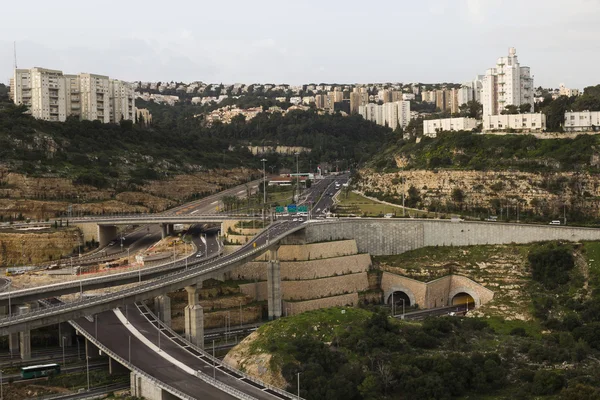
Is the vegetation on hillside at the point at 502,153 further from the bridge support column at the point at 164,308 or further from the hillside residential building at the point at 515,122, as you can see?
the bridge support column at the point at 164,308

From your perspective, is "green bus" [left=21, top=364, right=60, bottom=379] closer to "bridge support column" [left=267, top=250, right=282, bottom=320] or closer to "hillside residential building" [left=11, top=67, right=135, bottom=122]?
"bridge support column" [left=267, top=250, right=282, bottom=320]

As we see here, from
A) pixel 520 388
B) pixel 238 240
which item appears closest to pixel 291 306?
pixel 238 240

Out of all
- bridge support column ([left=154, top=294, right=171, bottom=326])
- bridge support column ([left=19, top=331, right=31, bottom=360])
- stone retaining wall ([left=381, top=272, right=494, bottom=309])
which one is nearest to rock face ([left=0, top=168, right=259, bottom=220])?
bridge support column ([left=154, top=294, right=171, bottom=326])

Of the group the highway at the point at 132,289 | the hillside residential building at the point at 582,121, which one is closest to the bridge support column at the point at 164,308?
the highway at the point at 132,289

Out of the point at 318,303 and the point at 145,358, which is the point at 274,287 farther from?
the point at 145,358

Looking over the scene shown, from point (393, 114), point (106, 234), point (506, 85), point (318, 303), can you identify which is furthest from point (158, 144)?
point (393, 114)

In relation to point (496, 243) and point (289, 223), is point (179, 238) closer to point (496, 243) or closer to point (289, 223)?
point (289, 223)
